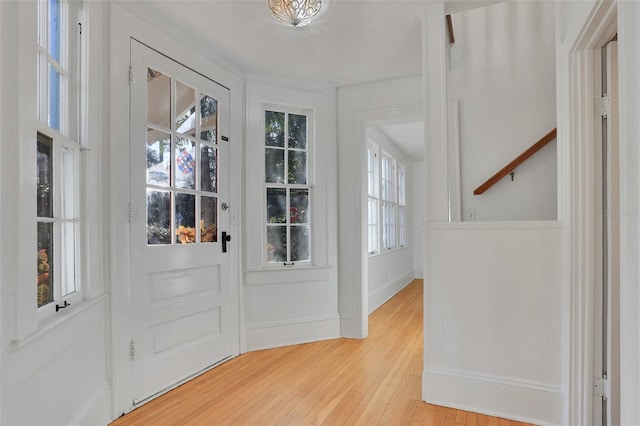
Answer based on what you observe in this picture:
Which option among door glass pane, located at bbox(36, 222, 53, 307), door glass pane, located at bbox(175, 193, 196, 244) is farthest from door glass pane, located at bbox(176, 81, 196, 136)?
door glass pane, located at bbox(36, 222, 53, 307)

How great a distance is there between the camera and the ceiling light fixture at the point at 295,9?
6.80 ft

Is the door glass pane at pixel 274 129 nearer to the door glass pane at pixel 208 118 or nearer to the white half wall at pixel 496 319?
the door glass pane at pixel 208 118

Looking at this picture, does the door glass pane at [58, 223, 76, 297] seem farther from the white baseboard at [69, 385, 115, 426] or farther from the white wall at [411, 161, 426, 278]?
the white wall at [411, 161, 426, 278]

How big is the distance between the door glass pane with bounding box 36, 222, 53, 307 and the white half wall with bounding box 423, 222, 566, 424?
1.98 m

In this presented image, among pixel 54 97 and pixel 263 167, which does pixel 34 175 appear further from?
pixel 263 167

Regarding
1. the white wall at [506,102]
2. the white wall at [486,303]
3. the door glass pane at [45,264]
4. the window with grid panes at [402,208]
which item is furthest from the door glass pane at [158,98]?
the window with grid panes at [402,208]

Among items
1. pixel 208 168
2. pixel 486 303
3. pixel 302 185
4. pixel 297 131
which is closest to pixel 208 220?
pixel 208 168

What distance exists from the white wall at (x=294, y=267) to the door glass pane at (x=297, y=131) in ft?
0.33

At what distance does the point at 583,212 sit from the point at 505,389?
1.07 metres

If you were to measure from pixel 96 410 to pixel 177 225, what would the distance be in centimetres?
116

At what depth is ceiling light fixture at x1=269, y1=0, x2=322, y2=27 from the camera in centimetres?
207

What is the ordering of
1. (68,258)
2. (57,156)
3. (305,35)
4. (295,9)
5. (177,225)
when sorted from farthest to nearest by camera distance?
(305,35) < (177,225) < (295,9) < (68,258) < (57,156)

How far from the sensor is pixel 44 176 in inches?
61.8

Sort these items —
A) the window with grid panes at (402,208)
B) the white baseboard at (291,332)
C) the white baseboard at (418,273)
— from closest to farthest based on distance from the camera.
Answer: the white baseboard at (291,332)
the window with grid panes at (402,208)
the white baseboard at (418,273)
